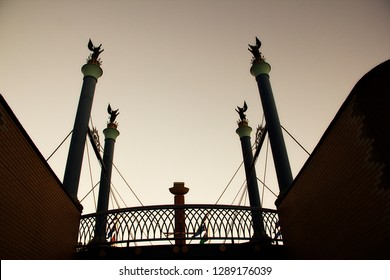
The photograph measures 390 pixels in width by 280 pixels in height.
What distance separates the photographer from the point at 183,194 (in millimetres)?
11422

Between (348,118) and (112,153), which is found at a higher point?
(112,153)

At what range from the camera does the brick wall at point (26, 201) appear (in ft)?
15.8

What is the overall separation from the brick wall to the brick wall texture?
549cm

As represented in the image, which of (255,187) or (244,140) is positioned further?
(244,140)

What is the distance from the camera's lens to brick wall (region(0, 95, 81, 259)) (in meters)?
4.81

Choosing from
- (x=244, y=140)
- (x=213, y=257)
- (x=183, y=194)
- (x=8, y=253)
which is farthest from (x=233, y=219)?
(x=244, y=140)

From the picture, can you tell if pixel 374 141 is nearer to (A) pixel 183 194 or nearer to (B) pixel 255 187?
(A) pixel 183 194

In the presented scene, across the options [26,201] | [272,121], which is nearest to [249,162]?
[272,121]

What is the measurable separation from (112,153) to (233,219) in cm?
790

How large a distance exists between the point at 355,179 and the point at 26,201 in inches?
225

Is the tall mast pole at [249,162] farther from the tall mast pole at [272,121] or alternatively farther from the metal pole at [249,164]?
the tall mast pole at [272,121]

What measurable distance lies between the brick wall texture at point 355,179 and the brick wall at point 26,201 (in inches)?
216

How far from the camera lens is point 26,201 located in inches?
216
